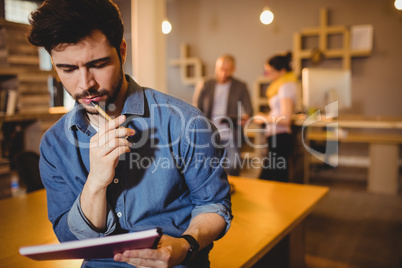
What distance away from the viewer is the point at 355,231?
298cm

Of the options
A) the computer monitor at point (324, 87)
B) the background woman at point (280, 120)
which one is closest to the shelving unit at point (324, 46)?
the computer monitor at point (324, 87)

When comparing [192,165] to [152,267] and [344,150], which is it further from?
[344,150]

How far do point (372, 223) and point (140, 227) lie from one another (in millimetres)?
2856

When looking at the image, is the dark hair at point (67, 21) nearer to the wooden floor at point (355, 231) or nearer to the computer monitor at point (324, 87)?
the wooden floor at point (355, 231)

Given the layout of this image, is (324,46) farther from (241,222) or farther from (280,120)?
(241,222)

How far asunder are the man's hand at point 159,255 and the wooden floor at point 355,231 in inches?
73.2

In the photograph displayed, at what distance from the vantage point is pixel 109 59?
91 cm

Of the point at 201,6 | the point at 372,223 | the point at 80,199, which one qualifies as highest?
the point at 201,6

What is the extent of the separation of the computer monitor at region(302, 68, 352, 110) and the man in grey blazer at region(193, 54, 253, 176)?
66cm

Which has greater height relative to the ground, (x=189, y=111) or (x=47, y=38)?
(x=47, y=38)

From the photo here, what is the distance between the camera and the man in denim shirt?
0.86m

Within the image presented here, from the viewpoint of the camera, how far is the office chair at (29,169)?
2.00 meters

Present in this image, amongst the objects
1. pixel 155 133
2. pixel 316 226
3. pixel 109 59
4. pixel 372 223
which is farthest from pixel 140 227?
pixel 372 223

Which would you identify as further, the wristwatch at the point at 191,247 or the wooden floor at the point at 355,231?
the wooden floor at the point at 355,231
